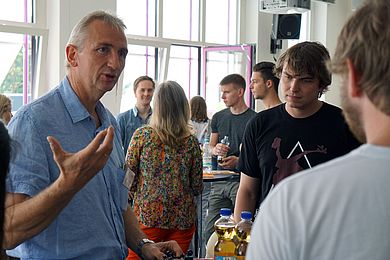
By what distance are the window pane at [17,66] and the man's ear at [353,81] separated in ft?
18.6

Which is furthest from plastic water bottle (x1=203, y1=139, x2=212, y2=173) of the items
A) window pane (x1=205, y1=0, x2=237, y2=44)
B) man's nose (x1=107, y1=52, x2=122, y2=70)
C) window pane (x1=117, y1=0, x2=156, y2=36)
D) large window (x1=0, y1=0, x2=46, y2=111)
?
window pane (x1=205, y1=0, x2=237, y2=44)

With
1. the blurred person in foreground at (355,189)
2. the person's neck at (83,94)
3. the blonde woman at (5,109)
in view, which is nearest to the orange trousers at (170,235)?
the blonde woman at (5,109)

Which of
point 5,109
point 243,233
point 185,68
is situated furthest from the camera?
point 185,68

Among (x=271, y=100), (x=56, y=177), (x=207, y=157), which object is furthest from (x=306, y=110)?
(x=207, y=157)

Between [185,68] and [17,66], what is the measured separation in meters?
3.03

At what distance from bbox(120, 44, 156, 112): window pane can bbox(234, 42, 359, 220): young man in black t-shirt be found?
502cm

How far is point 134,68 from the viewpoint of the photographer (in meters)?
7.90

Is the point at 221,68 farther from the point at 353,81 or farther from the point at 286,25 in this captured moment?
the point at 353,81

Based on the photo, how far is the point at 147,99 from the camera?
19.9 ft

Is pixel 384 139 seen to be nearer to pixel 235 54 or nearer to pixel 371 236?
pixel 371 236

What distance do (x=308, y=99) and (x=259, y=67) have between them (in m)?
2.32

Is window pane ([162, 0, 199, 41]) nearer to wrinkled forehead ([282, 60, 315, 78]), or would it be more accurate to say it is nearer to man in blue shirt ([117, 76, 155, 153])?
man in blue shirt ([117, 76, 155, 153])

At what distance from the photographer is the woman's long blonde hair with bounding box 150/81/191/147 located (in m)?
3.81

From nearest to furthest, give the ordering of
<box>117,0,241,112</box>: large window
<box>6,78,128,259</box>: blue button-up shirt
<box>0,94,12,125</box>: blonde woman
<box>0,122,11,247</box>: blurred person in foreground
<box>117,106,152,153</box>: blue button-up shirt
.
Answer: <box>0,122,11,247</box>: blurred person in foreground
<box>6,78,128,259</box>: blue button-up shirt
<box>0,94,12,125</box>: blonde woman
<box>117,106,152,153</box>: blue button-up shirt
<box>117,0,241,112</box>: large window
